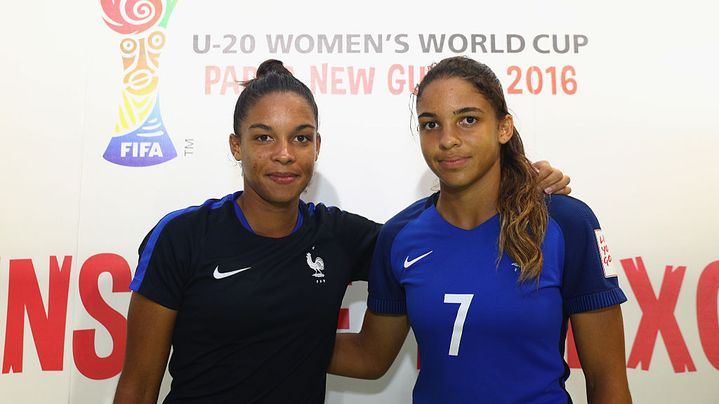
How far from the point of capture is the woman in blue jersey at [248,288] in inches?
37.3

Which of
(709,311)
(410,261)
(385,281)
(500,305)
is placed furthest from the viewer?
(709,311)

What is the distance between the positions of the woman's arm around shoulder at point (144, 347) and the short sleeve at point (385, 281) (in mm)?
414

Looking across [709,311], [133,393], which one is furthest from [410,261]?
[709,311]

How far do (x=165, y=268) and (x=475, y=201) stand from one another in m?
0.60

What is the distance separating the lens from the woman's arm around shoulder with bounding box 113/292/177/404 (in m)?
0.94

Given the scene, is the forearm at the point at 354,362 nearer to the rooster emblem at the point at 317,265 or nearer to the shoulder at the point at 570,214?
the rooster emblem at the point at 317,265

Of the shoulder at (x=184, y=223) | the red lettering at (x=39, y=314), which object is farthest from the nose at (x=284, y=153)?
the red lettering at (x=39, y=314)

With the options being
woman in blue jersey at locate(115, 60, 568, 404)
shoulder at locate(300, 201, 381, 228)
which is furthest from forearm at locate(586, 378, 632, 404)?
shoulder at locate(300, 201, 381, 228)

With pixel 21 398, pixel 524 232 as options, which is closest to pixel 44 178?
pixel 21 398

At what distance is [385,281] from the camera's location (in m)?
1.08

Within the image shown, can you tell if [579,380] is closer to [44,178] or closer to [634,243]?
[634,243]

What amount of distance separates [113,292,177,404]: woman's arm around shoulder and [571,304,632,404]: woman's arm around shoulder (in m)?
0.77

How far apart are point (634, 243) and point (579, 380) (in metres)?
0.42

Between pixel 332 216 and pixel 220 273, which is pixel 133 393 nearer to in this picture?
pixel 220 273
